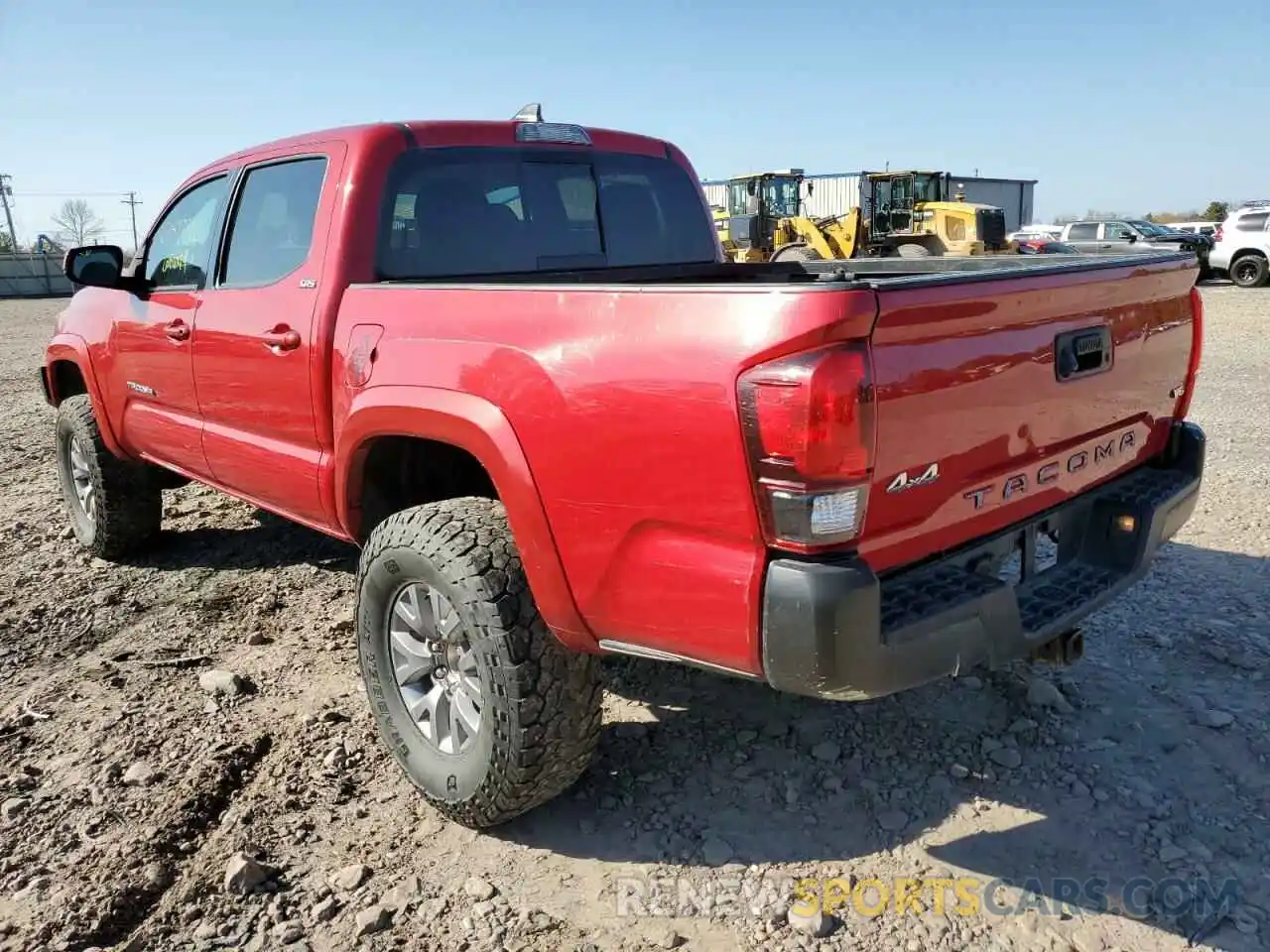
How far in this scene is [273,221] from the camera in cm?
369

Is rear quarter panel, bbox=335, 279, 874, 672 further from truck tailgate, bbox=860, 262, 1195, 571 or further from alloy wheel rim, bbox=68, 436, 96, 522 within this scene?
alloy wheel rim, bbox=68, 436, 96, 522

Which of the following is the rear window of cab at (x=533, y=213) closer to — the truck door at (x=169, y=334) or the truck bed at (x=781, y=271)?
the truck bed at (x=781, y=271)

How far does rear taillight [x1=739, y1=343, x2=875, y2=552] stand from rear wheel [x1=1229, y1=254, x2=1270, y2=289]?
2327 centimetres

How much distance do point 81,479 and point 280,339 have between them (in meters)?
2.87

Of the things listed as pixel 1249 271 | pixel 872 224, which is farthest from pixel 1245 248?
pixel 872 224

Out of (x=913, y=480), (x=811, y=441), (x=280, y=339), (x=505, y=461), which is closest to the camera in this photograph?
(x=811, y=441)

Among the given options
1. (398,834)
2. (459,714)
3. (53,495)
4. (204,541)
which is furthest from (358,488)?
(53,495)

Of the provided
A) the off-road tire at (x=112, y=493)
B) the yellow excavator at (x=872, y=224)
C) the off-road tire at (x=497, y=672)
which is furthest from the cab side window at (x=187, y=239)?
the yellow excavator at (x=872, y=224)

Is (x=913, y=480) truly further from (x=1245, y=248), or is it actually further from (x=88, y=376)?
(x=1245, y=248)

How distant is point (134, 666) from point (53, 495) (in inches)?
134

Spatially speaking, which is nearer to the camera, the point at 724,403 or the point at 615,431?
the point at 724,403

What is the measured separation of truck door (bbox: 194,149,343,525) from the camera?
10.9ft

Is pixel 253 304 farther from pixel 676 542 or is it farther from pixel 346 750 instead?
pixel 676 542

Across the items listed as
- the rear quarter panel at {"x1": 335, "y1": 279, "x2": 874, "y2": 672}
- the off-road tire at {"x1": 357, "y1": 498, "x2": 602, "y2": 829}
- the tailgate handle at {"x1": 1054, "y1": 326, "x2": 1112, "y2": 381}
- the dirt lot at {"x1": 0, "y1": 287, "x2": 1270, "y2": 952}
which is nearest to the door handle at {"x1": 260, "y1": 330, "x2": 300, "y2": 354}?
the off-road tire at {"x1": 357, "y1": 498, "x2": 602, "y2": 829}
